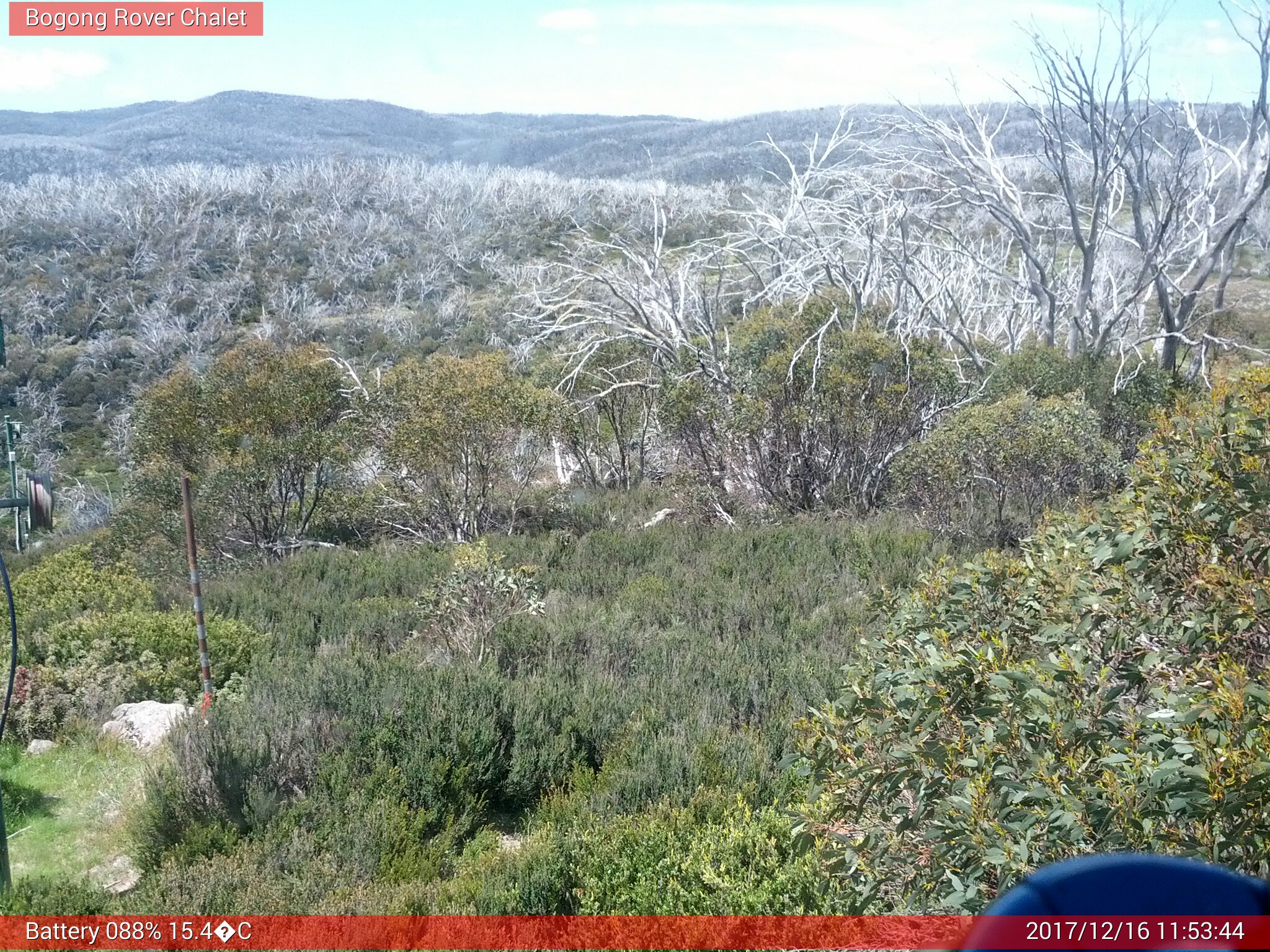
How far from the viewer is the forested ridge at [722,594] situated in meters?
2.53

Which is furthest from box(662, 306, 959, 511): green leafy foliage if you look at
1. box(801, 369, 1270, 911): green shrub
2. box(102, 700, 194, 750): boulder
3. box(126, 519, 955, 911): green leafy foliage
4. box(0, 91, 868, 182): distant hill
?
box(0, 91, 868, 182): distant hill

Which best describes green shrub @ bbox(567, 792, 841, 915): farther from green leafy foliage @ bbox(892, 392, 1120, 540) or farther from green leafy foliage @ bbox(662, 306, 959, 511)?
green leafy foliage @ bbox(662, 306, 959, 511)

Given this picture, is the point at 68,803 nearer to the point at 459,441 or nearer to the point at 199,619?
the point at 199,619

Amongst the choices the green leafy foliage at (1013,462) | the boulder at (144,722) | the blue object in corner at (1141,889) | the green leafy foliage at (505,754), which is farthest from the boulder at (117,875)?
the green leafy foliage at (1013,462)

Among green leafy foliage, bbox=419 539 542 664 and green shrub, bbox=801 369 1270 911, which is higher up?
green shrub, bbox=801 369 1270 911

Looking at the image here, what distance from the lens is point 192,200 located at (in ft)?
141

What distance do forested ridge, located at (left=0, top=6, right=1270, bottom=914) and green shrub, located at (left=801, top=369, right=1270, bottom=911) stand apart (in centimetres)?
1

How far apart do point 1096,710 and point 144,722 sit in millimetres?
5673

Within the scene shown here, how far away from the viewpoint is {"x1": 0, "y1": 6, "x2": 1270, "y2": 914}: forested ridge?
2529 mm

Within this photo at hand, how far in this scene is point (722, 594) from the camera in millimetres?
8414

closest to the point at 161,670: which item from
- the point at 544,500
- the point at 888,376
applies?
the point at 544,500

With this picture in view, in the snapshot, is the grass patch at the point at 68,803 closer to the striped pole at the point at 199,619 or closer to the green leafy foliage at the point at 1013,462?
the striped pole at the point at 199,619

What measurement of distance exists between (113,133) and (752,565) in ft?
247

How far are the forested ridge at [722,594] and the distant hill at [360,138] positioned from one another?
41.4 meters
